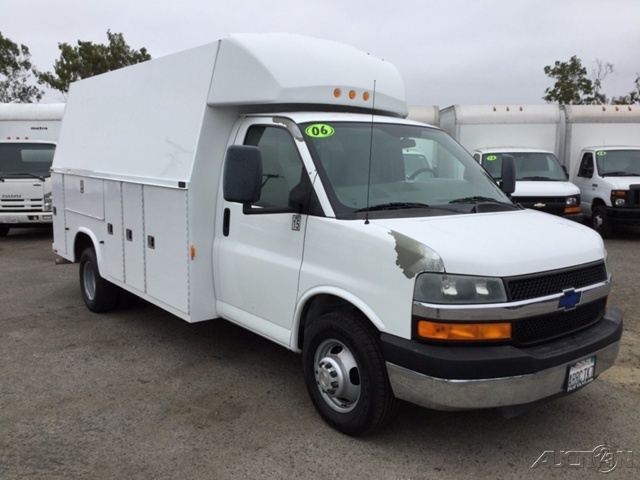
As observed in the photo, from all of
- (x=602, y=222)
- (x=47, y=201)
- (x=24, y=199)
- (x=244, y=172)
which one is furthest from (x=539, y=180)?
→ (x=24, y=199)

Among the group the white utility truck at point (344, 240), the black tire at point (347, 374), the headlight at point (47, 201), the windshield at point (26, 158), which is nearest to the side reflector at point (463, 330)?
the white utility truck at point (344, 240)

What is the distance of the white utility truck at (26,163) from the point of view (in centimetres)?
1220

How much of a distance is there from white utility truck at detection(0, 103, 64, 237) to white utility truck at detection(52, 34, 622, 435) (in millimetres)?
7369

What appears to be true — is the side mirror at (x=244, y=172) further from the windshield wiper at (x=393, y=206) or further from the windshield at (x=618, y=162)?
the windshield at (x=618, y=162)

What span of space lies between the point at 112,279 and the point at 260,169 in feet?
10.1

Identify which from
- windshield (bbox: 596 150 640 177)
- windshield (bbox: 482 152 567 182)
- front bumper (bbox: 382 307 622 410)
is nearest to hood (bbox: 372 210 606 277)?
front bumper (bbox: 382 307 622 410)

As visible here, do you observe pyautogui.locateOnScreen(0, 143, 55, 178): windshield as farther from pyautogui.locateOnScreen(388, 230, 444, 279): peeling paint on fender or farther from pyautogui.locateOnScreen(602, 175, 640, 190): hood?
pyautogui.locateOnScreen(602, 175, 640, 190): hood

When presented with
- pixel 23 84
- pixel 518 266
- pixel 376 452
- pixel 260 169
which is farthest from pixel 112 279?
pixel 23 84

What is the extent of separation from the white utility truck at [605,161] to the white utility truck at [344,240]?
8.58 meters

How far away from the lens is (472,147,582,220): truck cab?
1147 cm

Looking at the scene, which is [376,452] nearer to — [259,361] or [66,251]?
[259,361]

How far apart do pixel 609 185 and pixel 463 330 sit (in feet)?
35.4

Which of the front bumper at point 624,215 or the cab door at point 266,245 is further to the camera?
the front bumper at point 624,215

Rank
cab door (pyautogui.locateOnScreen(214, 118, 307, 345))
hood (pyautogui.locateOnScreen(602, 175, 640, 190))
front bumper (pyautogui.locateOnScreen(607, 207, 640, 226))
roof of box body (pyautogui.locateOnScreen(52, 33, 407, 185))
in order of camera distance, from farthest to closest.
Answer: hood (pyautogui.locateOnScreen(602, 175, 640, 190)) < front bumper (pyautogui.locateOnScreen(607, 207, 640, 226)) < roof of box body (pyautogui.locateOnScreen(52, 33, 407, 185)) < cab door (pyautogui.locateOnScreen(214, 118, 307, 345))
